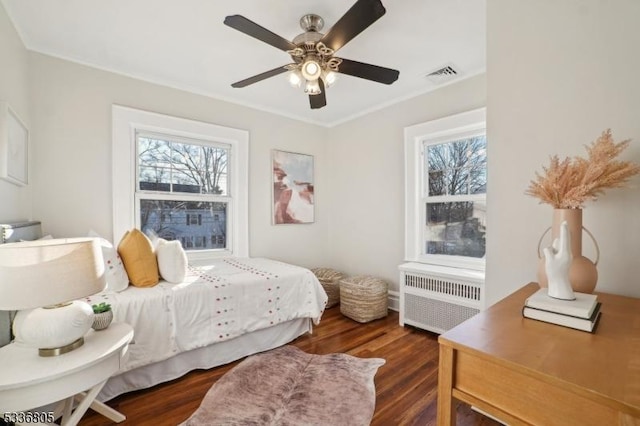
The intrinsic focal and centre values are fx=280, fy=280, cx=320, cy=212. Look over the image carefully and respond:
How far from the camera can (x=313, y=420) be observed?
1.58 m

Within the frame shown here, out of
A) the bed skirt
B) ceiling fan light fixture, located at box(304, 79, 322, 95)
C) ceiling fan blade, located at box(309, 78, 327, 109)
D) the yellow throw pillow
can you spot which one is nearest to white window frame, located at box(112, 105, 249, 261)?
the yellow throw pillow

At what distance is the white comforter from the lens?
5.98 ft

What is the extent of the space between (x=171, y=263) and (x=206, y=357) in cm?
77

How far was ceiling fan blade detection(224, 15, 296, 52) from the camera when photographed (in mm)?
1522

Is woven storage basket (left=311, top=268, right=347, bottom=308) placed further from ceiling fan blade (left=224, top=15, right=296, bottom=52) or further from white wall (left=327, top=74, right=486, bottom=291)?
ceiling fan blade (left=224, top=15, right=296, bottom=52)

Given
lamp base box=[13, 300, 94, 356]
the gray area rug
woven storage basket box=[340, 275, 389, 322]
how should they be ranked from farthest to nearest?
1. woven storage basket box=[340, 275, 389, 322]
2. the gray area rug
3. lamp base box=[13, 300, 94, 356]

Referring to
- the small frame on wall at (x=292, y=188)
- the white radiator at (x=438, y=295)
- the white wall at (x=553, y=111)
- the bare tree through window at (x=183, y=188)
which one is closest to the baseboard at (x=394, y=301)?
the white radiator at (x=438, y=295)

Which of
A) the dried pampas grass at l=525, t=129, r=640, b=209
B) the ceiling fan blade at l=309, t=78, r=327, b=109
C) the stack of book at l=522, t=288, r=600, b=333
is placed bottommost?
the stack of book at l=522, t=288, r=600, b=333

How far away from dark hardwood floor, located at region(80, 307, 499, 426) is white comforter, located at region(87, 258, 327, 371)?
0.78ft

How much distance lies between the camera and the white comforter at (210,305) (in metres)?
1.82

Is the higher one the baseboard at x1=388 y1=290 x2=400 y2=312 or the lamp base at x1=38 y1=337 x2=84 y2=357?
the lamp base at x1=38 y1=337 x2=84 y2=357

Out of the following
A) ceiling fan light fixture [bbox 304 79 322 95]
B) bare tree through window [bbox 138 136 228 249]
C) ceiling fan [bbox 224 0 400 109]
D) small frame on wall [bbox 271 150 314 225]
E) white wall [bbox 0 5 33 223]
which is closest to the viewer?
ceiling fan [bbox 224 0 400 109]

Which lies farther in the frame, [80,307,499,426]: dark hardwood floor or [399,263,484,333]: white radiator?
[399,263,484,333]: white radiator

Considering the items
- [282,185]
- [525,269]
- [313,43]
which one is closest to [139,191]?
[282,185]
